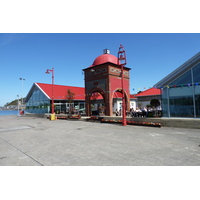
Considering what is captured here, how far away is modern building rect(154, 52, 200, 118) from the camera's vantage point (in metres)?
11.3

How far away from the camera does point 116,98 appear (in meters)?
28.7

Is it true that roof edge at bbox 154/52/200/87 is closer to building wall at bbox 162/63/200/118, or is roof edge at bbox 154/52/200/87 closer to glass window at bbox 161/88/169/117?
building wall at bbox 162/63/200/118

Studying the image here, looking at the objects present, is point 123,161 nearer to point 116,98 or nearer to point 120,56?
point 120,56

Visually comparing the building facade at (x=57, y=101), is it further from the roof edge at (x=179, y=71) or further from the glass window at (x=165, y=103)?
the roof edge at (x=179, y=71)

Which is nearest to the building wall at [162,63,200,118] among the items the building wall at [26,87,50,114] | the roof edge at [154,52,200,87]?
the roof edge at [154,52,200,87]

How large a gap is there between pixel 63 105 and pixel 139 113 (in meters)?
18.0

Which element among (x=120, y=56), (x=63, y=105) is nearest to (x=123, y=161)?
(x=120, y=56)

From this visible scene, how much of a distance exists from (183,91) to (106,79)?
1041 cm

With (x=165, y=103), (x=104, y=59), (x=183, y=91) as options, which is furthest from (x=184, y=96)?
(x=104, y=59)

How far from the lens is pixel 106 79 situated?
2025 cm

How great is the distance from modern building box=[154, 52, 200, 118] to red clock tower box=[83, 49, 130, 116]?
8.01 meters

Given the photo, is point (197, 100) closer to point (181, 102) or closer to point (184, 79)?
point (181, 102)

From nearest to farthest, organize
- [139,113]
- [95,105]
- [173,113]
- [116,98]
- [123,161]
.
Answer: [123,161]
[173,113]
[139,113]
[116,98]
[95,105]

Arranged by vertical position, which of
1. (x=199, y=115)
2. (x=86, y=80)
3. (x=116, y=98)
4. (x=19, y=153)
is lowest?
(x=19, y=153)
